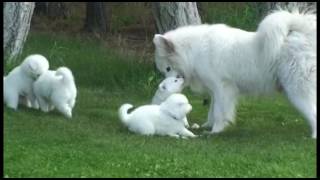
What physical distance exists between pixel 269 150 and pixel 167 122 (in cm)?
134

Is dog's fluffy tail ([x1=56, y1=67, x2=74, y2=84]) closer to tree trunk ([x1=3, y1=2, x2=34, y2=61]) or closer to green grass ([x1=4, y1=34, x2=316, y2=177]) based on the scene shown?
green grass ([x1=4, y1=34, x2=316, y2=177])

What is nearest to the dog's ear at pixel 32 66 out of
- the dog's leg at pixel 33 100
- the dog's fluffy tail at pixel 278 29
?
the dog's leg at pixel 33 100

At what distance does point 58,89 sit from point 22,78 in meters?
0.58

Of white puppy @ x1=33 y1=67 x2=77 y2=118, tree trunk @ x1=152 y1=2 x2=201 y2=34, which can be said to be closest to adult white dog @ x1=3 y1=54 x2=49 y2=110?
white puppy @ x1=33 y1=67 x2=77 y2=118

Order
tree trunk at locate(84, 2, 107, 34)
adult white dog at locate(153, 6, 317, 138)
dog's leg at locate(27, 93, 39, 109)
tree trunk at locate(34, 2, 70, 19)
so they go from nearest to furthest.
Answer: adult white dog at locate(153, 6, 317, 138) < dog's leg at locate(27, 93, 39, 109) < tree trunk at locate(84, 2, 107, 34) < tree trunk at locate(34, 2, 70, 19)

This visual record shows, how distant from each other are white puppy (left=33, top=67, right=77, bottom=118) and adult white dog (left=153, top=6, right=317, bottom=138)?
51.0 inches

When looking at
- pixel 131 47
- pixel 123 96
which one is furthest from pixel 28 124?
pixel 131 47

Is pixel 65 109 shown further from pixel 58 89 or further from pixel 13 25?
pixel 13 25

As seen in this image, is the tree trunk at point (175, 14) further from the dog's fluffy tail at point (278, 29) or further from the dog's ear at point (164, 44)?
the dog's fluffy tail at point (278, 29)

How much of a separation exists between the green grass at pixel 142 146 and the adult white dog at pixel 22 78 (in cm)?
21

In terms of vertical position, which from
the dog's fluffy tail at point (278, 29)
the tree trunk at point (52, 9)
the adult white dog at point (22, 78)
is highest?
the dog's fluffy tail at point (278, 29)

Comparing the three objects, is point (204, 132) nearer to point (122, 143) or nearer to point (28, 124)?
point (122, 143)

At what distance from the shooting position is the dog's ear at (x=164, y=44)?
1036 centimetres

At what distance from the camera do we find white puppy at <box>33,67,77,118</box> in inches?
394
